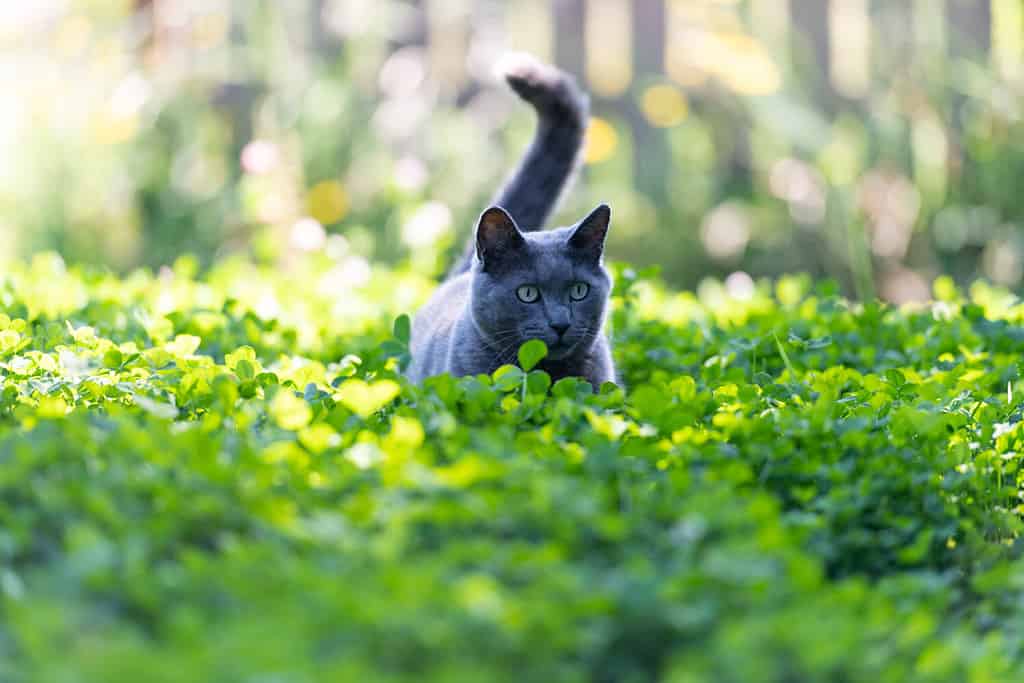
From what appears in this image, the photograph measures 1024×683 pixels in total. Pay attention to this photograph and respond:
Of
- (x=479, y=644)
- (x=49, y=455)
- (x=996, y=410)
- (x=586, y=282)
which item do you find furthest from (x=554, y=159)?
(x=479, y=644)

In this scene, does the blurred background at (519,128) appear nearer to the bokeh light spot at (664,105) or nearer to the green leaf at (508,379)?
the bokeh light spot at (664,105)

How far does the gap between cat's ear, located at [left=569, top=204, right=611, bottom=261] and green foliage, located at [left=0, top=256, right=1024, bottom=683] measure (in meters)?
0.58

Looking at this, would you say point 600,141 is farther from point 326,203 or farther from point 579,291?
point 579,291

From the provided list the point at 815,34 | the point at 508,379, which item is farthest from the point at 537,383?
the point at 815,34

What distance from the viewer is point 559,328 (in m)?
3.32

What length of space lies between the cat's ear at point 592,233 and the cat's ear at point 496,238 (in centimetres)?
15

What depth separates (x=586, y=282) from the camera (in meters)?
3.46

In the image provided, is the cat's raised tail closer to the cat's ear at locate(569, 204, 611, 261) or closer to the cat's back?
the cat's back

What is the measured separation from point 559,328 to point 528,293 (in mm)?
159

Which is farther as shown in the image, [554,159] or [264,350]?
[554,159]

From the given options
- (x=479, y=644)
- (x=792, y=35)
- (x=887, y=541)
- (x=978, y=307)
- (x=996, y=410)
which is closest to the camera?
(x=479, y=644)

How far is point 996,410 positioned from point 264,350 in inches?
77.7

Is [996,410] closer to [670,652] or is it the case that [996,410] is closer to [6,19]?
[670,652]

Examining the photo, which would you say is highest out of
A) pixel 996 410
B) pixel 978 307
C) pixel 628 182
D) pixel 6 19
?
pixel 6 19
